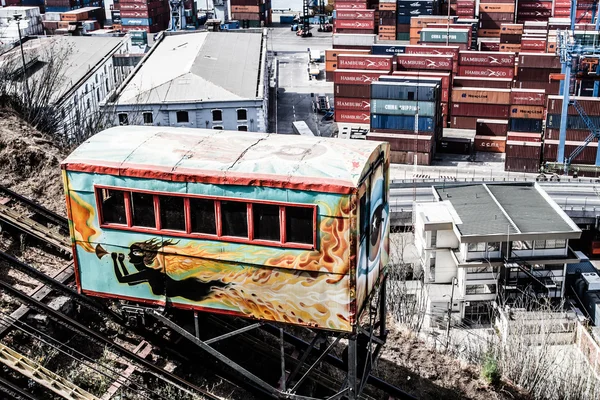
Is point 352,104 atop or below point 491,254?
atop

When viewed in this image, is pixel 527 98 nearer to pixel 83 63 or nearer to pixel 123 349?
pixel 83 63

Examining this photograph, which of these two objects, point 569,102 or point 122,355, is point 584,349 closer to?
point 122,355

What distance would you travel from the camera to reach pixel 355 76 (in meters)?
60.9

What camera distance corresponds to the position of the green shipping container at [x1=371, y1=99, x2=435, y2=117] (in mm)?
50281

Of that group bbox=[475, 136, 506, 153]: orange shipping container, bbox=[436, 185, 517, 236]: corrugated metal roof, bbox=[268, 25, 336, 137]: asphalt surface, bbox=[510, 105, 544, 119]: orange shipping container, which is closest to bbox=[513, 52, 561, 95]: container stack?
bbox=[475, 136, 506, 153]: orange shipping container

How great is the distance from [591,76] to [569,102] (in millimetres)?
5062

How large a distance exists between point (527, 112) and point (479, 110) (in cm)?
748

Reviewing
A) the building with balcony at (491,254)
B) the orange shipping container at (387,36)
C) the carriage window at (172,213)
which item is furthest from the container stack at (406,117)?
the orange shipping container at (387,36)

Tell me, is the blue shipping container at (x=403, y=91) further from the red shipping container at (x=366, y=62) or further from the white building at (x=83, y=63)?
the white building at (x=83, y=63)

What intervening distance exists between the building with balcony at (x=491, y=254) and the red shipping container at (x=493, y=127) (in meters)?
24.5

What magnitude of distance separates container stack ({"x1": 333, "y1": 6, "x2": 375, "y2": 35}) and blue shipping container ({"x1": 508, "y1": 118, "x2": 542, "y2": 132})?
145 ft

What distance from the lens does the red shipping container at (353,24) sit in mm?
92562

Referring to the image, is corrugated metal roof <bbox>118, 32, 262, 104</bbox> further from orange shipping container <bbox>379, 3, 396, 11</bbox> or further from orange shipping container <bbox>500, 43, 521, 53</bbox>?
orange shipping container <bbox>500, 43, 521, 53</bbox>

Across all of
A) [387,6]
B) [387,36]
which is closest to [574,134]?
[387,6]
